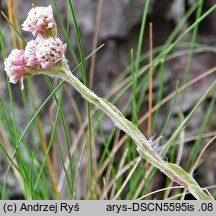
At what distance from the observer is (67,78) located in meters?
0.62

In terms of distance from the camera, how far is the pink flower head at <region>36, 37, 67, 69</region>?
1.95ft

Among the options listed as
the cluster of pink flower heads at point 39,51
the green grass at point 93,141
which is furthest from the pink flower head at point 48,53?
the green grass at point 93,141

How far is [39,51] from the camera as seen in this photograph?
596 millimetres

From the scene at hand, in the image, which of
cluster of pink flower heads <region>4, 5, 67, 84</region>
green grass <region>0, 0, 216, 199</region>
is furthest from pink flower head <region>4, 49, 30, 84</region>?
green grass <region>0, 0, 216, 199</region>

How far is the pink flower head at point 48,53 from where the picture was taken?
595 mm

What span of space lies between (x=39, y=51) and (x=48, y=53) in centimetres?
1

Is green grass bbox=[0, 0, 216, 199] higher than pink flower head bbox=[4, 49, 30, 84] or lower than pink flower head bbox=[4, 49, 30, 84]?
lower

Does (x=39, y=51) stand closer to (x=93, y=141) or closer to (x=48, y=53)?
(x=48, y=53)

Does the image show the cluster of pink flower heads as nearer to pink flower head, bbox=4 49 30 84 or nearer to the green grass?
pink flower head, bbox=4 49 30 84

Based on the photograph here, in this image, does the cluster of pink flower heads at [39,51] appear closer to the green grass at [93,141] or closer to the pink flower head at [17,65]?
the pink flower head at [17,65]

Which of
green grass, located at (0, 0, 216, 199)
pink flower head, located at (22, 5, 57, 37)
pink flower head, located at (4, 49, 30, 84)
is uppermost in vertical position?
pink flower head, located at (22, 5, 57, 37)

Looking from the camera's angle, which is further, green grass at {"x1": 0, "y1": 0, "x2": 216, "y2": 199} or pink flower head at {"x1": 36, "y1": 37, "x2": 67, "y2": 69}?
green grass at {"x1": 0, "y1": 0, "x2": 216, "y2": 199}

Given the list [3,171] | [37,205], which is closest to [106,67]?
[3,171]

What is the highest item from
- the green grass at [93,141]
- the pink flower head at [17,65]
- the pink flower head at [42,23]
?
the pink flower head at [42,23]
